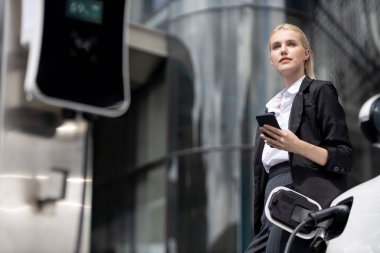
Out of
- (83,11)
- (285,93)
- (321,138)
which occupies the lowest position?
(321,138)

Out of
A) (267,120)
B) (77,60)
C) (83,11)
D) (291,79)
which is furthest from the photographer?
(83,11)

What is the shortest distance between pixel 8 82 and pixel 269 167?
7.60 feet

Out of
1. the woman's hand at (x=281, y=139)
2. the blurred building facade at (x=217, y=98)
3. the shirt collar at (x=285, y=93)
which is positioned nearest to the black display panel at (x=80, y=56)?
the shirt collar at (x=285, y=93)

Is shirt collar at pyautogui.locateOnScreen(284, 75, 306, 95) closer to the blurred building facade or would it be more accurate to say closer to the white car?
the white car

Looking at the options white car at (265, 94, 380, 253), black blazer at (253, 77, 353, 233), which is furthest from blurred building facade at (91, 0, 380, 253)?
white car at (265, 94, 380, 253)

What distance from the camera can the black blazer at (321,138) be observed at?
207 cm

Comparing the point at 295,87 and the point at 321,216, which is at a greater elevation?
the point at 295,87

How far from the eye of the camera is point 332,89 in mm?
2154

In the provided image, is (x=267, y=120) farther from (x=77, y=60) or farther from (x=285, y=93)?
(x=77, y=60)

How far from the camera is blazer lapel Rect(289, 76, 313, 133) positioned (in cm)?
212

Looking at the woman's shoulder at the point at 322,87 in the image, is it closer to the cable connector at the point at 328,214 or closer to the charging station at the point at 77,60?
the cable connector at the point at 328,214

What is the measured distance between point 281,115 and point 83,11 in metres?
1.80

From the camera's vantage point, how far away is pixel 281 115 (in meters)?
2.20

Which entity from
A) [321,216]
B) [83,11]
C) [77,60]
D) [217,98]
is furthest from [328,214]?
[217,98]
